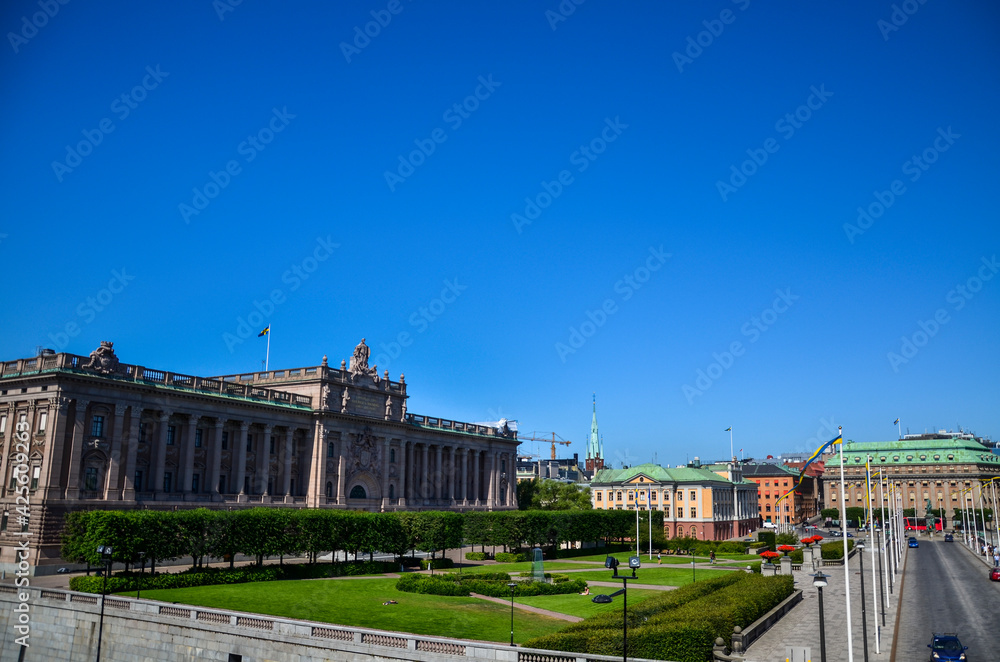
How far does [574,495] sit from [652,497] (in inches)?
656

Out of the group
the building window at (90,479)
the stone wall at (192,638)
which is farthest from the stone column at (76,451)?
the stone wall at (192,638)

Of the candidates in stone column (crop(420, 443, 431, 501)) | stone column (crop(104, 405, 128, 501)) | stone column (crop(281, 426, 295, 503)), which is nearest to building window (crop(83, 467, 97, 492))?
stone column (crop(104, 405, 128, 501))

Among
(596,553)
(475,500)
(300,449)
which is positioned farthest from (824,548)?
(300,449)

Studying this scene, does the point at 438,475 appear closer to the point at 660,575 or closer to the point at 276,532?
the point at 660,575

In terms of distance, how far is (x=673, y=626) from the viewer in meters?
38.5

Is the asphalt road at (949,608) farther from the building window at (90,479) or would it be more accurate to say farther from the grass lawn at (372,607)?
the building window at (90,479)

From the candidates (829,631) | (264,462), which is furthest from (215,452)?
(829,631)

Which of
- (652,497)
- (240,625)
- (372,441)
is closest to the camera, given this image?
(240,625)

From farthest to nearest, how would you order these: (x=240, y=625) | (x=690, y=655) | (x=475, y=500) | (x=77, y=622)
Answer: (x=475, y=500), (x=77, y=622), (x=240, y=625), (x=690, y=655)

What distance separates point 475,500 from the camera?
131 m

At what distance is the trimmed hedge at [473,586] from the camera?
203ft

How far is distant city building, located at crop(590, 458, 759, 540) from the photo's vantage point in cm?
15762

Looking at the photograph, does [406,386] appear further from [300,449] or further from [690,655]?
[690,655]

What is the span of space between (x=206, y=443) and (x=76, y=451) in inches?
686
